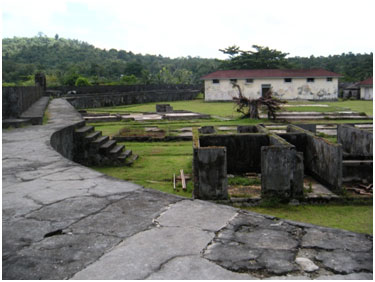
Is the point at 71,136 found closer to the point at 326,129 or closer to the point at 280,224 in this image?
the point at 280,224

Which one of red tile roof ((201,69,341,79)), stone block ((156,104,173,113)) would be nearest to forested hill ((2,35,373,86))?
red tile roof ((201,69,341,79))

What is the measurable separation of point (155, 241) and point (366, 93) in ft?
129

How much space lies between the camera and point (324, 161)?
7438 millimetres

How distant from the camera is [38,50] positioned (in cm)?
7531

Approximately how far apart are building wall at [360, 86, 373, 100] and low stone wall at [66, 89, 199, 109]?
50.3 feet

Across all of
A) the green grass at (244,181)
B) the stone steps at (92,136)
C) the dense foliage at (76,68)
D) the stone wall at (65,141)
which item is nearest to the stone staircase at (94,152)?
the stone steps at (92,136)

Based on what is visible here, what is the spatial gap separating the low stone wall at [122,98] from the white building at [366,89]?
15.3 m

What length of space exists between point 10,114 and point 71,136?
1641 mm

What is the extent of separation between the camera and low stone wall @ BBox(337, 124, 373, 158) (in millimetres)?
8922

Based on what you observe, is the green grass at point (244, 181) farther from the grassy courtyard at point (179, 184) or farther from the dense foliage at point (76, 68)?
the dense foliage at point (76, 68)

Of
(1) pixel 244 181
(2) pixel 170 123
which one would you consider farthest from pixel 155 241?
(2) pixel 170 123

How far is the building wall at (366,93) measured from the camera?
37625 mm

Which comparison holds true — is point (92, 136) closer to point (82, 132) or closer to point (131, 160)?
point (82, 132)

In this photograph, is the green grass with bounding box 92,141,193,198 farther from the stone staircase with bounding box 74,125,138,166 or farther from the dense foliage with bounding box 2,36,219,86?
the dense foliage with bounding box 2,36,219,86
